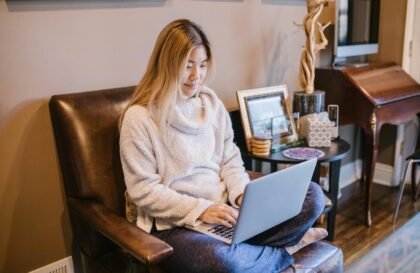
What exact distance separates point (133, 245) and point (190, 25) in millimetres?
732

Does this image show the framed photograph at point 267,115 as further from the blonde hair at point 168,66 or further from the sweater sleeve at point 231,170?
the blonde hair at point 168,66

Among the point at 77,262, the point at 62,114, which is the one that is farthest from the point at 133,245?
the point at 77,262

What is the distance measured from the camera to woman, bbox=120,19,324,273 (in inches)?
51.6

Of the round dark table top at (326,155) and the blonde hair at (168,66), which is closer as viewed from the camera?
the blonde hair at (168,66)

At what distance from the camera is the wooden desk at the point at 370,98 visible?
7.55 feet

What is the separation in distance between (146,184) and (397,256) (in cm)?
99

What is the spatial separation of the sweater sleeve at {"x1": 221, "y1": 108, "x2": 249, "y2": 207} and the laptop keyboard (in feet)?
0.69

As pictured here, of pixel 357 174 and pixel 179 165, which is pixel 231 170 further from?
pixel 357 174

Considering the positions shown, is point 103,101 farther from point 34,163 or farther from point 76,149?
point 34,163

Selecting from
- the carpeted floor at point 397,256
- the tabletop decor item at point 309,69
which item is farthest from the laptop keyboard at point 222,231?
the tabletop decor item at point 309,69

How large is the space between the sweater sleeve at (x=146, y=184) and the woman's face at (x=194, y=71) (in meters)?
0.20

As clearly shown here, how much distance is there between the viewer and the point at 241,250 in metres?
1.21

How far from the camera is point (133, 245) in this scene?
111cm

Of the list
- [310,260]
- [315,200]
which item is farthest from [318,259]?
[315,200]
